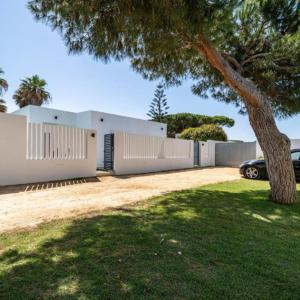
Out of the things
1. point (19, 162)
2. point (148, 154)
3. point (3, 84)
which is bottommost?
point (19, 162)

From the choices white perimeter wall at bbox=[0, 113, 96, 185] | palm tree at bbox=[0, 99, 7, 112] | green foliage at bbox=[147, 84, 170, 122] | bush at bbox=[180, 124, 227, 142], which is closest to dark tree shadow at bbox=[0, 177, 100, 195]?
white perimeter wall at bbox=[0, 113, 96, 185]

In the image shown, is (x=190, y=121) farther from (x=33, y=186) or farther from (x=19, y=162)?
(x=33, y=186)

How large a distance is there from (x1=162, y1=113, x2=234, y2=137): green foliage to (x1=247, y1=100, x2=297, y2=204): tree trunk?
24801mm

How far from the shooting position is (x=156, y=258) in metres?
2.57

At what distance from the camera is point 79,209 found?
469 cm

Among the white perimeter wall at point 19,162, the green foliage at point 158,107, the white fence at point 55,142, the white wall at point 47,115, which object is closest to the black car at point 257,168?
the white fence at point 55,142

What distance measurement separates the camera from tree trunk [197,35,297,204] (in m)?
5.20

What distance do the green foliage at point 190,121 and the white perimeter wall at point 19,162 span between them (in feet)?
74.2

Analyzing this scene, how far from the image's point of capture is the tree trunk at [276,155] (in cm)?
520

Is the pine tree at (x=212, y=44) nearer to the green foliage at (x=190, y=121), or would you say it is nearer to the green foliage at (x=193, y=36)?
the green foliage at (x=193, y=36)

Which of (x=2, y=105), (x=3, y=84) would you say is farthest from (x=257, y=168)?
(x=2, y=105)

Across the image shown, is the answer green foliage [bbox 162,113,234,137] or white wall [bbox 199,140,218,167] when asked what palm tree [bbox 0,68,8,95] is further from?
green foliage [bbox 162,113,234,137]

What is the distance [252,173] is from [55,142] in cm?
806

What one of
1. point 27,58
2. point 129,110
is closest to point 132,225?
point 27,58
